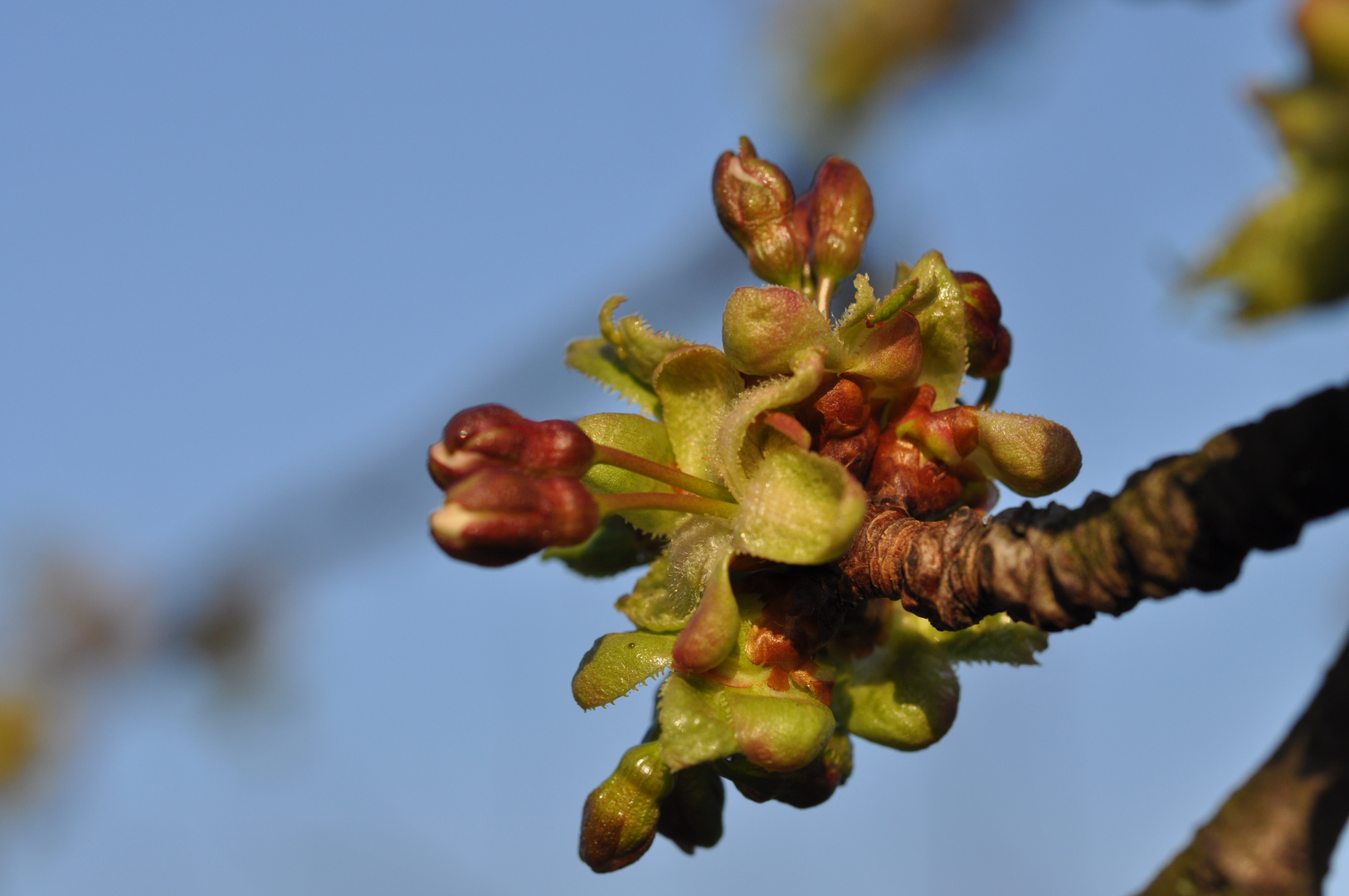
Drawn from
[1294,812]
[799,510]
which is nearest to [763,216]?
[799,510]

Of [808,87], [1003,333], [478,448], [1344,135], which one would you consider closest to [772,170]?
[1003,333]

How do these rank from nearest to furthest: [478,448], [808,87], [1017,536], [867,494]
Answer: [1017,536], [478,448], [867,494], [808,87]

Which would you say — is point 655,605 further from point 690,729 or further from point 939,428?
point 939,428

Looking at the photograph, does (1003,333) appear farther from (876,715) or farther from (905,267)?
(876,715)

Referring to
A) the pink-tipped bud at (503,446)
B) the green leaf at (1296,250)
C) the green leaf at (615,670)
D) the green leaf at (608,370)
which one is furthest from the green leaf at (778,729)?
the green leaf at (1296,250)

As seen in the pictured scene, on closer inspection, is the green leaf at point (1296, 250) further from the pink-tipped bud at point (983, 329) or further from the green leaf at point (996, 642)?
the green leaf at point (996, 642)

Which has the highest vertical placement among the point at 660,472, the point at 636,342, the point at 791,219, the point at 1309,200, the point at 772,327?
the point at 791,219
